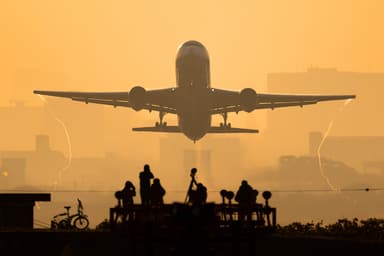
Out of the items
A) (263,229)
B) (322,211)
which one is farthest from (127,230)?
(322,211)

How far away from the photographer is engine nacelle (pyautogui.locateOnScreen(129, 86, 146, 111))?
99500 mm

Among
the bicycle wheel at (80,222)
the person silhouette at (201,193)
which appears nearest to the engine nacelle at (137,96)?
the bicycle wheel at (80,222)

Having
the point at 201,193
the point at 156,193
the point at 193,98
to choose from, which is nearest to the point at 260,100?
the point at 193,98

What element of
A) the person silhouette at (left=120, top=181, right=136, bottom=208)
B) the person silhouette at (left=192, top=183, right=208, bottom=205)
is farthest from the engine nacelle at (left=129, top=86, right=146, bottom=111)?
the person silhouette at (left=192, top=183, right=208, bottom=205)

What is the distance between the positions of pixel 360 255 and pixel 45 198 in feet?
75.3

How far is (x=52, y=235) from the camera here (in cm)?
5072

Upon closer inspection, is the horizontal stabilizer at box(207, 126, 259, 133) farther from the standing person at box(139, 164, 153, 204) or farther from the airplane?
the standing person at box(139, 164, 153, 204)

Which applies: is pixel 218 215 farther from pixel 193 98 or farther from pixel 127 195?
pixel 193 98

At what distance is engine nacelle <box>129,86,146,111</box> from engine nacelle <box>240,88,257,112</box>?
757cm

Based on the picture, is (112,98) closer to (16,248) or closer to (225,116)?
(225,116)

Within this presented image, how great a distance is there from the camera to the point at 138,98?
327 ft

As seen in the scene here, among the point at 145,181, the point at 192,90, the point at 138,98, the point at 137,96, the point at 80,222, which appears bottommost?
the point at 80,222

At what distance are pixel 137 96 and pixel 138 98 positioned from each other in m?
0.18

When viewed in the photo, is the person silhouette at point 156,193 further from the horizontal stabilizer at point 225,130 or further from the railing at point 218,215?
the horizontal stabilizer at point 225,130
